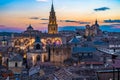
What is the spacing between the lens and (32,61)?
42156 millimetres

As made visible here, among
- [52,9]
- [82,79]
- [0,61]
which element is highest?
[52,9]

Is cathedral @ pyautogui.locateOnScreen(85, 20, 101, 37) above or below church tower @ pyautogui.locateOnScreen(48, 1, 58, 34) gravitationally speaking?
below

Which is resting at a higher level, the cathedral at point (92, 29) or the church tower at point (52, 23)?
the church tower at point (52, 23)

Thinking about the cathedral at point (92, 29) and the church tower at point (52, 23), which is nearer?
the church tower at point (52, 23)

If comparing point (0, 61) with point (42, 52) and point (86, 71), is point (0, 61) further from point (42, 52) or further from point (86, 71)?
point (86, 71)

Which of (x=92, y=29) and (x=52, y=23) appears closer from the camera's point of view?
(x=52, y=23)

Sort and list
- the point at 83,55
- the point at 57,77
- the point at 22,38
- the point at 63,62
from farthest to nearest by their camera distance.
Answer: the point at 22,38, the point at 83,55, the point at 63,62, the point at 57,77

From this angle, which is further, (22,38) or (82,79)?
(22,38)

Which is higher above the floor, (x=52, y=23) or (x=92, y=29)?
(x=52, y=23)

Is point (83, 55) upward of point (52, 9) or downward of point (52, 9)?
downward

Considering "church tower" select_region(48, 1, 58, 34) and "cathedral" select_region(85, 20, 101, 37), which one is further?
"cathedral" select_region(85, 20, 101, 37)

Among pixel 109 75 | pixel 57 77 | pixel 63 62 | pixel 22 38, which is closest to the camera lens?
pixel 109 75

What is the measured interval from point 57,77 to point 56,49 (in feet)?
58.5

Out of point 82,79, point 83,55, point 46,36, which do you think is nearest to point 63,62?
point 83,55
